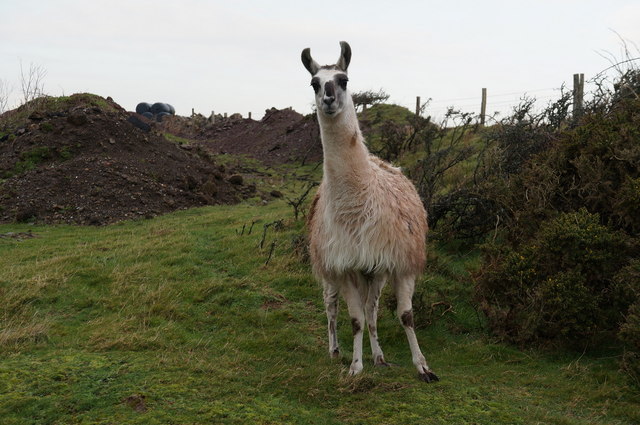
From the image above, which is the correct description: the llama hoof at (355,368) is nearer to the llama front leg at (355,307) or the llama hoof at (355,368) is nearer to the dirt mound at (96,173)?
the llama front leg at (355,307)

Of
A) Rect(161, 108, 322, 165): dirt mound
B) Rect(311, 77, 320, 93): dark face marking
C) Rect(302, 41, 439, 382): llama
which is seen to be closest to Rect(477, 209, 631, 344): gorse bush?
Rect(302, 41, 439, 382): llama

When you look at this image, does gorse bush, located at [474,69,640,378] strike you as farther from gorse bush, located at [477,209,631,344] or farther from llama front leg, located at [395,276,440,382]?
llama front leg, located at [395,276,440,382]

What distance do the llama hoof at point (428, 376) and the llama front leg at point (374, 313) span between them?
0.76 metres

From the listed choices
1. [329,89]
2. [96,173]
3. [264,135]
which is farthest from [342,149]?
[264,135]

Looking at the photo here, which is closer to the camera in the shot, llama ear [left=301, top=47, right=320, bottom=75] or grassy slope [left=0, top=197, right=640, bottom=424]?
grassy slope [left=0, top=197, right=640, bottom=424]

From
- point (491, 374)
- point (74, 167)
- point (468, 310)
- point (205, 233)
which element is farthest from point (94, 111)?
point (491, 374)

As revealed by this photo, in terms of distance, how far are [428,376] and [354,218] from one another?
166 centimetres

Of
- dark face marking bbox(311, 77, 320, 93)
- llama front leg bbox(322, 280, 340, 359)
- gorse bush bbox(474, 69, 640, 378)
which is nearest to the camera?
dark face marking bbox(311, 77, 320, 93)

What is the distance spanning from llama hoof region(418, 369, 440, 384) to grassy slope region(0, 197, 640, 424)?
0.10m

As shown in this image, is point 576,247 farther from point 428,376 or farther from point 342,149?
point 342,149

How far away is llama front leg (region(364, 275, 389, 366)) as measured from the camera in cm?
625

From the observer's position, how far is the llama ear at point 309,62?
19.3ft

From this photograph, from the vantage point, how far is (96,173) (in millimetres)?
17109

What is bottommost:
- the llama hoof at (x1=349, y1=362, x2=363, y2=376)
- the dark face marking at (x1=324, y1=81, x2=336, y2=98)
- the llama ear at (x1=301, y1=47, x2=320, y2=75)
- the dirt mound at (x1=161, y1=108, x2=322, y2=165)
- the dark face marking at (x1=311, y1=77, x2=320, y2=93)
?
the llama hoof at (x1=349, y1=362, x2=363, y2=376)
